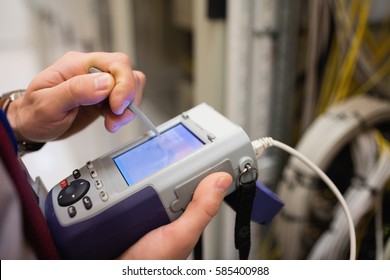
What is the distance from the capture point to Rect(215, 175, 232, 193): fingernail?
1.44 ft

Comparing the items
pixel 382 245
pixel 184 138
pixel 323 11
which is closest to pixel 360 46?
pixel 323 11

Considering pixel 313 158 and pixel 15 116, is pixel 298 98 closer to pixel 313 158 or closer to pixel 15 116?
pixel 313 158

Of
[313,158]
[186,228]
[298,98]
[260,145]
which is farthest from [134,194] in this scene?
[298,98]

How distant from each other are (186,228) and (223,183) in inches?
2.8

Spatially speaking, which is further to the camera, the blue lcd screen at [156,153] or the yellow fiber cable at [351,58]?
the yellow fiber cable at [351,58]

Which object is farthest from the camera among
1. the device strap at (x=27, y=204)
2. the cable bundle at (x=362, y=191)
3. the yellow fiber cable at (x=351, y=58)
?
the yellow fiber cable at (x=351, y=58)

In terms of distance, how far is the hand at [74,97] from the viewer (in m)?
0.46

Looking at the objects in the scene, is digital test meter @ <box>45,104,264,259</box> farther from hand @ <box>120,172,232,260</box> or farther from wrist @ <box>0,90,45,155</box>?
wrist @ <box>0,90,45,155</box>

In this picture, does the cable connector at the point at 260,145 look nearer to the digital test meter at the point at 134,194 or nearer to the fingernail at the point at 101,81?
the digital test meter at the point at 134,194

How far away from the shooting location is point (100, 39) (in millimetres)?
1495

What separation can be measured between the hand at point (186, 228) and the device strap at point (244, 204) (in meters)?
0.04

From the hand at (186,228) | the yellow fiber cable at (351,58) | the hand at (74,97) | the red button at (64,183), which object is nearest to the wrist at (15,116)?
the hand at (74,97)
